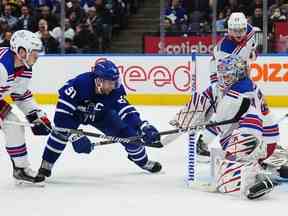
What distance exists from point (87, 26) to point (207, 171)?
5625mm

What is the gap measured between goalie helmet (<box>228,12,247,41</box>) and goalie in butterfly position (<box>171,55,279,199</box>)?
54 centimetres

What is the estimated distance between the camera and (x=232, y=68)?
4398mm

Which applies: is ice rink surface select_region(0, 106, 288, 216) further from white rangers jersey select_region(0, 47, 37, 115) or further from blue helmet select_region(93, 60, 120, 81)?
blue helmet select_region(93, 60, 120, 81)

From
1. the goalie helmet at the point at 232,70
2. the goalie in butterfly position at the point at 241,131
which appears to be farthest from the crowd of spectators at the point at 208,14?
the goalie helmet at the point at 232,70

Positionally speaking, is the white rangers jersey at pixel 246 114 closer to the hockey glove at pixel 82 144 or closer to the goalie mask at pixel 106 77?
the goalie mask at pixel 106 77

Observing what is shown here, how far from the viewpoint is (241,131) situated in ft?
13.9

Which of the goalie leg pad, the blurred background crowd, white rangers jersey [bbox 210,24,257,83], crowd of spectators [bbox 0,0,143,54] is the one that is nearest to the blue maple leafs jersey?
the goalie leg pad

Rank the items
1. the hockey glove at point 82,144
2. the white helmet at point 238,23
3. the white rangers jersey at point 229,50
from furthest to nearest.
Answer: the white rangers jersey at point 229,50 < the white helmet at point 238,23 < the hockey glove at point 82,144

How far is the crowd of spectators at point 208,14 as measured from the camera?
928cm

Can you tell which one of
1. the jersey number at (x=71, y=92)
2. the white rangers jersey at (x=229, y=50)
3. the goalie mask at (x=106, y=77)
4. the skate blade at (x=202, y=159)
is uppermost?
the white rangers jersey at (x=229, y=50)

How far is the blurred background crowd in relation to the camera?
379 inches

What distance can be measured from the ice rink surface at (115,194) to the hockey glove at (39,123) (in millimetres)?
305

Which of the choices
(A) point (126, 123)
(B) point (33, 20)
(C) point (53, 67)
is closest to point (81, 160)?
(A) point (126, 123)

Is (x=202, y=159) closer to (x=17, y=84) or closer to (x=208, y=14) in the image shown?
(x=17, y=84)
